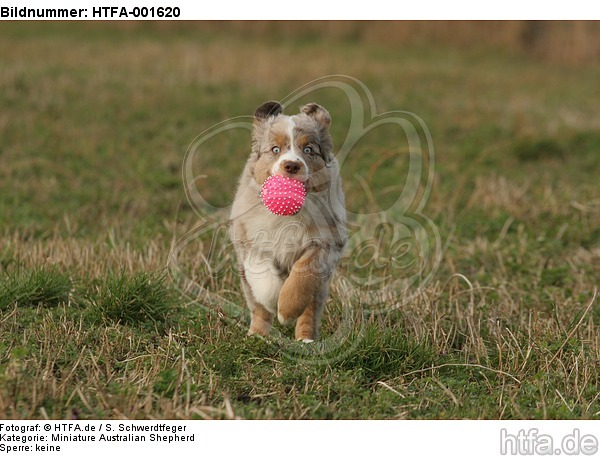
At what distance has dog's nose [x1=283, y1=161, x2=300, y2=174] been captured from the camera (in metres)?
5.11

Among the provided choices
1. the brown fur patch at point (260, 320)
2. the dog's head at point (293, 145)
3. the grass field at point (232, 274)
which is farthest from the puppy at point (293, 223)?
the grass field at point (232, 274)

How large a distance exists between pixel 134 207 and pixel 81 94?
16.6ft

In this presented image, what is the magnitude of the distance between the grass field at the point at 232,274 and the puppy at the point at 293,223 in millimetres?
433

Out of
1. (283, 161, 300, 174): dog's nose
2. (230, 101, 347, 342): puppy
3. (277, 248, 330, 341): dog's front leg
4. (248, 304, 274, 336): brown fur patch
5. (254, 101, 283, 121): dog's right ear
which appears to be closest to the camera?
(283, 161, 300, 174): dog's nose

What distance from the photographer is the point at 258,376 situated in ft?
18.4

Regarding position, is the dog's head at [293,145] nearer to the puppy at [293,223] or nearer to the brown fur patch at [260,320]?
the puppy at [293,223]

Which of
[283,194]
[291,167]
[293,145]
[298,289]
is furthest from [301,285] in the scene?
[293,145]

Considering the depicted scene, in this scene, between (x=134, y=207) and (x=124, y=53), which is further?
(x=124, y=53)

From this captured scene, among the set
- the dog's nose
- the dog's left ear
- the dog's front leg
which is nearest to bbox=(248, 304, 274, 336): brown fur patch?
the dog's front leg

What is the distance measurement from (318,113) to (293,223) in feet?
2.29

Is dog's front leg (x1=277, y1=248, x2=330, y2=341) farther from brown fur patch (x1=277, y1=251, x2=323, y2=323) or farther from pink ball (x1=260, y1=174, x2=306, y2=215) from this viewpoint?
pink ball (x1=260, y1=174, x2=306, y2=215)

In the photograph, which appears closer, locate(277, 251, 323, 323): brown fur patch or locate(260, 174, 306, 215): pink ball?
locate(260, 174, 306, 215): pink ball
